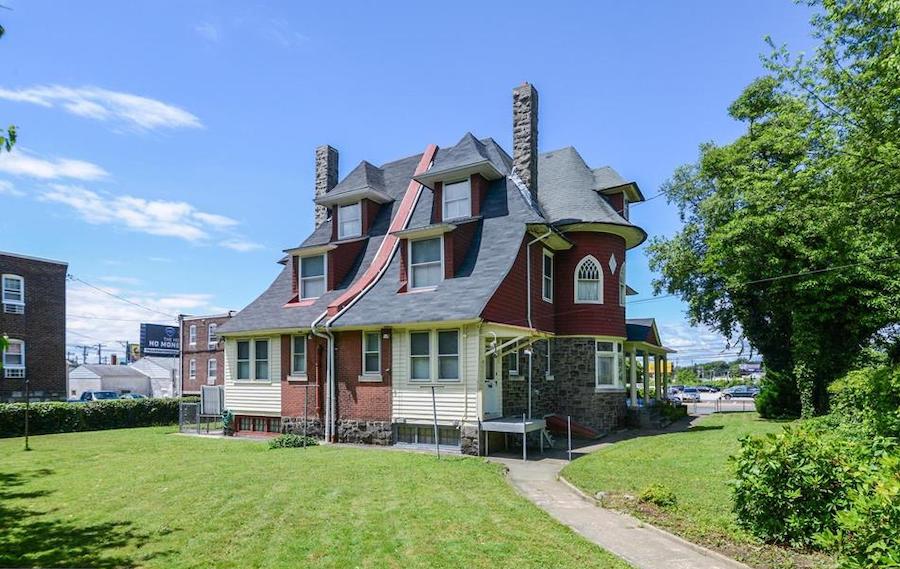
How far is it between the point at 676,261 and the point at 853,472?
81.9ft

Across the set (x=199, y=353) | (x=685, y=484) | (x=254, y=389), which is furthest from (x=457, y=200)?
(x=199, y=353)

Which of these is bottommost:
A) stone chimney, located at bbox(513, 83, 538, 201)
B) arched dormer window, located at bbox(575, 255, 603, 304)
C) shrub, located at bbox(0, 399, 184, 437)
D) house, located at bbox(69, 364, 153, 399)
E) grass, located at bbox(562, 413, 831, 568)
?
house, located at bbox(69, 364, 153, 399)

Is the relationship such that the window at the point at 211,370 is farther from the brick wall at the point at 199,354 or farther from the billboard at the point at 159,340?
the billboard at the point at 159,340

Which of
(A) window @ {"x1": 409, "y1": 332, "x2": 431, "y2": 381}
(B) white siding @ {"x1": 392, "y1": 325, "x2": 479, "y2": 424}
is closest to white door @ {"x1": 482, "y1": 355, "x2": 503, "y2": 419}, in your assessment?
(B) white siding @ {"x1": 392, "y1": 325, "x2": 479, "y2": 424}

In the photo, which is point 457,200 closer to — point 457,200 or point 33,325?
point 457,200

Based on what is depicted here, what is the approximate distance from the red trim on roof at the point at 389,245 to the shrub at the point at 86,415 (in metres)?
14.8

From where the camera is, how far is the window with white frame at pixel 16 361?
95.0ft

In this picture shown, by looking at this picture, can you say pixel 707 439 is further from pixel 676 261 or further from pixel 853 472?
pixel 676 261

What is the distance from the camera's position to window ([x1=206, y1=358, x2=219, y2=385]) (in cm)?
4169

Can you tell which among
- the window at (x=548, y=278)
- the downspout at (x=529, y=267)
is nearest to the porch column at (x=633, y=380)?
the window at (x=548, y=278)

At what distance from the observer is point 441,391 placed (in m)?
15.8

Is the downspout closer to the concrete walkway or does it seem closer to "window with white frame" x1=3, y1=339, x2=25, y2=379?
the concrete walkway

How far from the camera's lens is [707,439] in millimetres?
17062

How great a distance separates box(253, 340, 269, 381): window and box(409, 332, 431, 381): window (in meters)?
6.47
